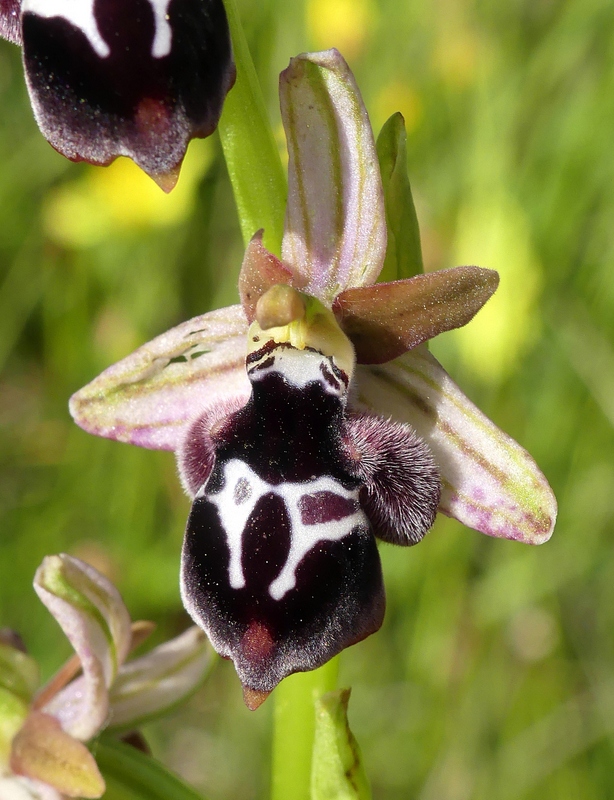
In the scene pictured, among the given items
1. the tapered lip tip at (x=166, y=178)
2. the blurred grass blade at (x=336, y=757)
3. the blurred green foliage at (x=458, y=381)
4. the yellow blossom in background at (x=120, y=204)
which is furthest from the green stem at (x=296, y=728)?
the yellow blossom in background at (x=120, y=204)

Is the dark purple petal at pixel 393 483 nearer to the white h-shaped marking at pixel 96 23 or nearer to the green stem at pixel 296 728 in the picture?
the green stem at pixel 296 728

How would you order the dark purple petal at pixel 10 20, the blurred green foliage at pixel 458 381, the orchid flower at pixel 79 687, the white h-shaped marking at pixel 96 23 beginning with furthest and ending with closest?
1. the blurred green foliage at pixel 458 381
2. the orchid flower at pixel 79 687
3. the dark purple petal at pixel 10 20
4. the white h-shaped marking at pixel 96 23

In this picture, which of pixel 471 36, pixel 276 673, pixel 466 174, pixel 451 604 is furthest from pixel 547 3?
pixel 276 673

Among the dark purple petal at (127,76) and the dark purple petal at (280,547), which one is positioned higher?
the dark purple petal at (127,76)

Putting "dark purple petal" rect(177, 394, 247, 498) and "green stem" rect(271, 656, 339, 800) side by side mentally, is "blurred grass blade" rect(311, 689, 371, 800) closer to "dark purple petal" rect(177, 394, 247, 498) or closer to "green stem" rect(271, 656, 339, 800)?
"green stem" rect(271, 656, 339, 800)

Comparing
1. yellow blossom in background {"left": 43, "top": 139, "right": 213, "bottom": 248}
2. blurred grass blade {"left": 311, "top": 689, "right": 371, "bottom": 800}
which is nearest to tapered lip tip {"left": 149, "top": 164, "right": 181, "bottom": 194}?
blurred grass blade {"left": 311, "top": 689, "right": 371, "bottom": 800}

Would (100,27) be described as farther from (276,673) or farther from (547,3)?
(547,3)

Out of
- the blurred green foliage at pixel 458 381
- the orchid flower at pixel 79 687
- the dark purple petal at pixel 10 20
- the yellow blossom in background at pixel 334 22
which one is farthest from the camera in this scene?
the yellow blossom in background at pixel 334 22
